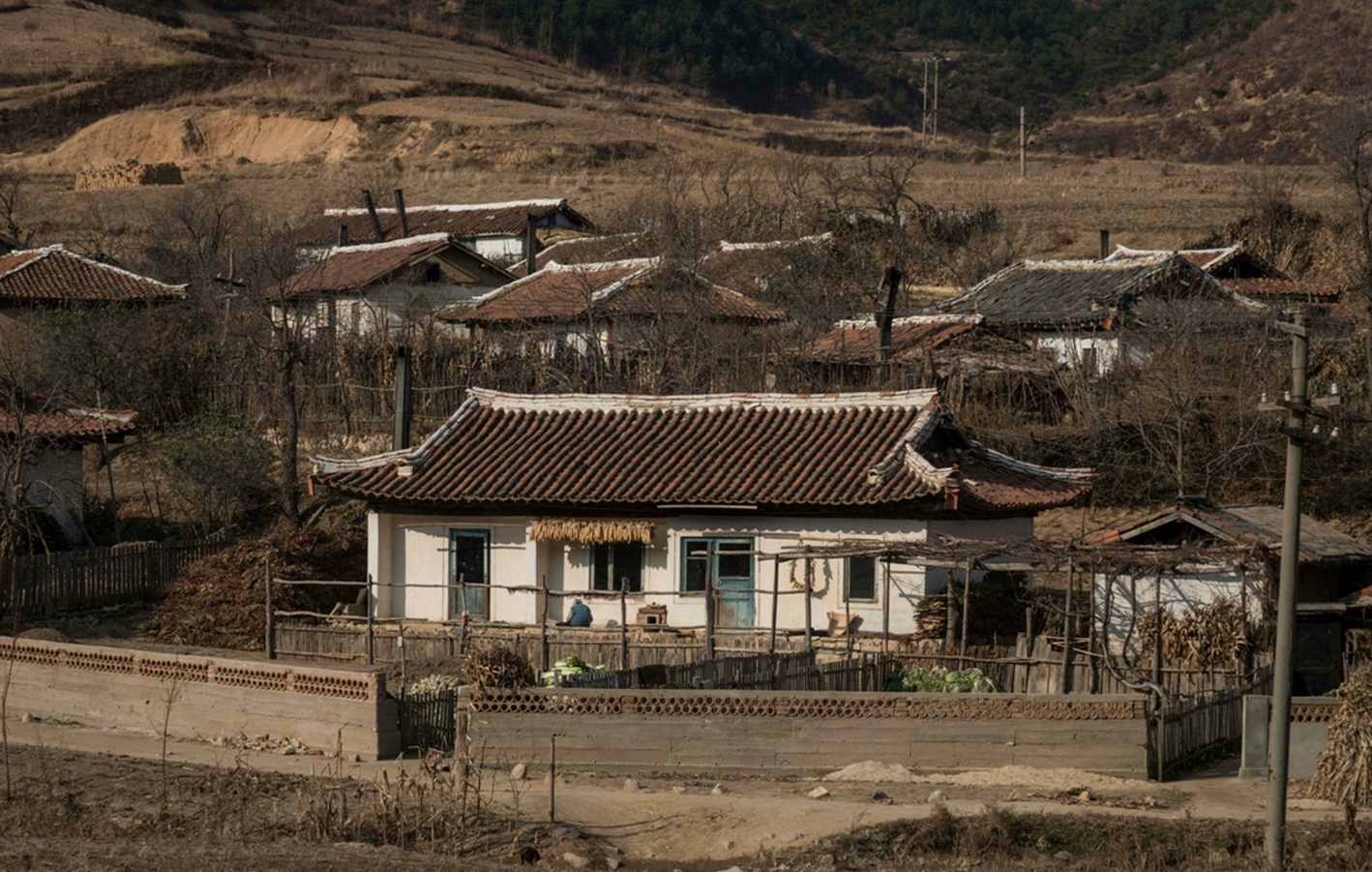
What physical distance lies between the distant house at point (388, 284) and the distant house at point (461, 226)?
7639 mm

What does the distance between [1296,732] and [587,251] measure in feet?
123

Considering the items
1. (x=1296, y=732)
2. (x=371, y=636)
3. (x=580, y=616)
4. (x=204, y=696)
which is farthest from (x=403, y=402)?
(x=1296, y=732)

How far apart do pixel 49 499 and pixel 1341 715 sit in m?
24.2

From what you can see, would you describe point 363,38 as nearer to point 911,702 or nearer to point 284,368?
point 284,368

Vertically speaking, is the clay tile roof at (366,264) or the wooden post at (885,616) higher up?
the clay tile roof at (366,264)

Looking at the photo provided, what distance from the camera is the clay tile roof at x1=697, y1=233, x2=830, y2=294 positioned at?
45.9 metres

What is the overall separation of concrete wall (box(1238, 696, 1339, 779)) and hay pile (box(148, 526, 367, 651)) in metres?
15.7

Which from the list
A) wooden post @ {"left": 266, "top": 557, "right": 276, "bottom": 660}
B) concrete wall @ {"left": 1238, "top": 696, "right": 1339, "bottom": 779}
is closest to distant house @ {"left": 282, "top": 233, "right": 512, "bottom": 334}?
wooden post @ {"left": 266, "top": 557, "right": 276, "bottom": 660}

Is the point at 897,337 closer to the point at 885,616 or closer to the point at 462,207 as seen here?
the point at 885,616

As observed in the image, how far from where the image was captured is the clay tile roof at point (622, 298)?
133ft

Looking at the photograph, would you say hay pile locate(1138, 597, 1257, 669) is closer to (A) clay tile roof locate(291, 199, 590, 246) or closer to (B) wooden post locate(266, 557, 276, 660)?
(B) wooden post locate(266, 557, 276, 660)

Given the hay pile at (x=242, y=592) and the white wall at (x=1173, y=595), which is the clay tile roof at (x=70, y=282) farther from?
the white wall at (x=1173, y=595)

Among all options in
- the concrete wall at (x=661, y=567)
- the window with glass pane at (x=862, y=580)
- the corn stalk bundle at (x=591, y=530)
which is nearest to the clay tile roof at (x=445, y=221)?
the concrete wall at (x=661, y=567)

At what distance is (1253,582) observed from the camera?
25.2m
